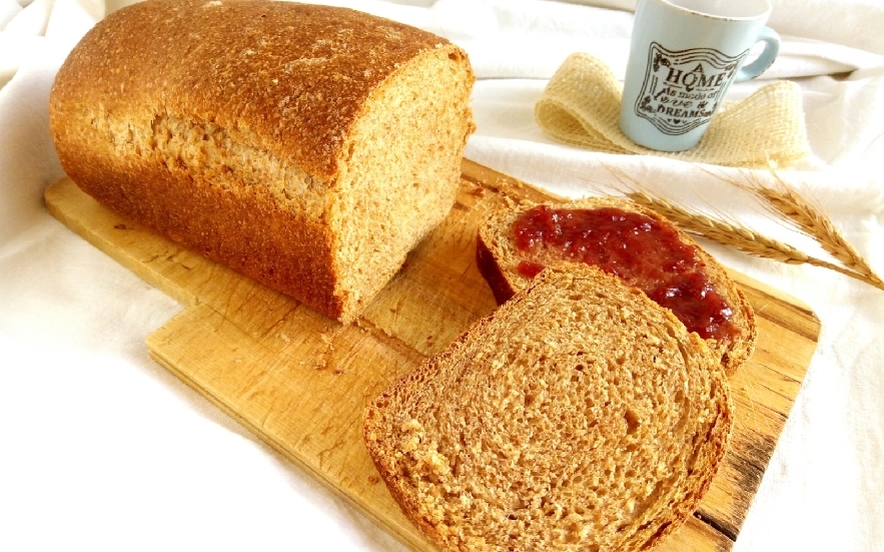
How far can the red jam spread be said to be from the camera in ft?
7.29

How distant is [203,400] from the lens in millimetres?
2178

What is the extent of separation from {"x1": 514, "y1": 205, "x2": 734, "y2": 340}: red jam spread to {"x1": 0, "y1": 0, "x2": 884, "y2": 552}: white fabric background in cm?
50

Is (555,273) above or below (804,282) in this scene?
above

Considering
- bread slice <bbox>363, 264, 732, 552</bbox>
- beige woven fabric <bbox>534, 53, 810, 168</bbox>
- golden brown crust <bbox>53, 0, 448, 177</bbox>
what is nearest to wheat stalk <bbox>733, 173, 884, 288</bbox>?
beige woven fabric <bbox>534, 53, 810, 168</bbox>

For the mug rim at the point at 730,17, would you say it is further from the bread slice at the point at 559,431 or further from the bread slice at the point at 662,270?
the bread slice at the point at 559,431

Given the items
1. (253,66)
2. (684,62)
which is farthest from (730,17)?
(253,66)

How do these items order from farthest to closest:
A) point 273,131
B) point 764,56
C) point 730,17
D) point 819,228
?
point 764,56
point 730,17
point 819,228
point 273,131

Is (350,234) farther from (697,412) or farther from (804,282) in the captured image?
(804,282)

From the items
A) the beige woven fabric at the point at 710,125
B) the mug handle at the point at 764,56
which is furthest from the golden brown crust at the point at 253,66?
the mug handle at the point at 764,56

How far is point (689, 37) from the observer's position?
2.79 metres

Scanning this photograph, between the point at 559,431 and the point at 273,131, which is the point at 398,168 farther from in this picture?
the point at 559,431

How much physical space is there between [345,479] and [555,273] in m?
0.93

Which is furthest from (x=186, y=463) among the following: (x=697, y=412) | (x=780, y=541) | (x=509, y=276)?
(x=780, y=541)

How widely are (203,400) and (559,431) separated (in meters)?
1.13
